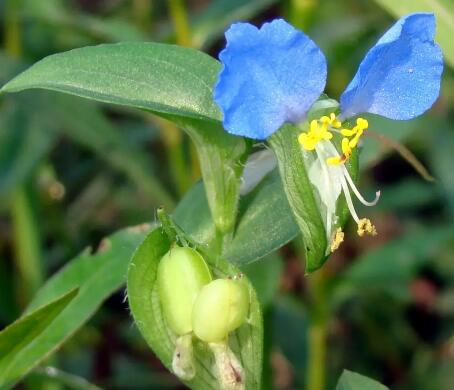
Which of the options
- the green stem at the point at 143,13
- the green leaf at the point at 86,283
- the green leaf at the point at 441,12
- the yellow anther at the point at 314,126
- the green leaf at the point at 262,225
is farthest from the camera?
the green stem at the point at 143,13

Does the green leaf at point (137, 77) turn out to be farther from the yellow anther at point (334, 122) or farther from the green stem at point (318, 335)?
the green stem at point (318, 335)

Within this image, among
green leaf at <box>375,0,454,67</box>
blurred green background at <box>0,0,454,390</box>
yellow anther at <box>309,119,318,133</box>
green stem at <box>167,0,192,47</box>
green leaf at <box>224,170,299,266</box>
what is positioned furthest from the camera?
blurred green background at <box>0,0,454,390</box>

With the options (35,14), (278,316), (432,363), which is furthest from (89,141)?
(432,363)

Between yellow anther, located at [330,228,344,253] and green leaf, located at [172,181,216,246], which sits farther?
green leaf, located at [172,181,216,246]

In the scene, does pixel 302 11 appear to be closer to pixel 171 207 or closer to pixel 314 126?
pixel 171 207

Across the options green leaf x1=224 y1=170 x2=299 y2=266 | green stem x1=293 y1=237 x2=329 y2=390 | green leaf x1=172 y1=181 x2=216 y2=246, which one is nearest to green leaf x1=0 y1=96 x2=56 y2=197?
green stem x1=293 y1=237 x2=329 y2=390

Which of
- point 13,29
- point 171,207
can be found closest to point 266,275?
point 171,207

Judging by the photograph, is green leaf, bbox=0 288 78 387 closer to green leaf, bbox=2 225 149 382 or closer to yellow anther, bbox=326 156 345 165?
green leaf, bbox=2 225 149 382

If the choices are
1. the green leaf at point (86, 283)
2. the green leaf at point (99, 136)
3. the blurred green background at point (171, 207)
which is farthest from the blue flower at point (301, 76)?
the green leaf at point (99, 136)
